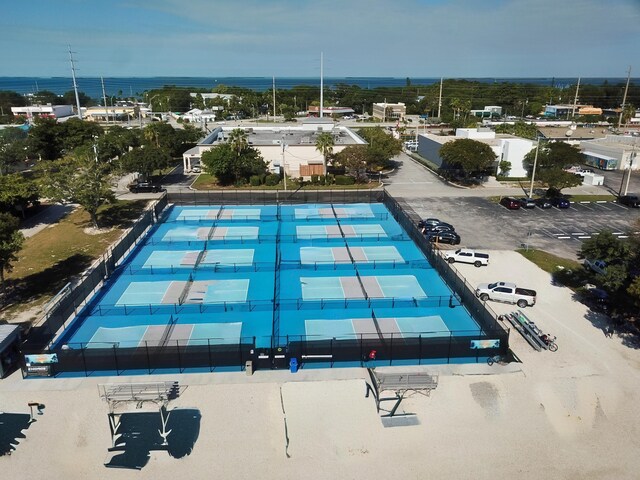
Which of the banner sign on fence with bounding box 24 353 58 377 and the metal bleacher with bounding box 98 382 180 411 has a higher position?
the metal bleacher with bounding box 98 382 180 411

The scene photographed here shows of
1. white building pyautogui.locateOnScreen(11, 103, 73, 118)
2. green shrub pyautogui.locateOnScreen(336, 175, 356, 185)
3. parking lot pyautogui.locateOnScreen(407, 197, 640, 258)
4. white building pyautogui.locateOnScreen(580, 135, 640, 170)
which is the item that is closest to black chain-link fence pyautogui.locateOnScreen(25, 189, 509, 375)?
parking lot pyautogui.locateOnScreen(407, 197, 640, 258)

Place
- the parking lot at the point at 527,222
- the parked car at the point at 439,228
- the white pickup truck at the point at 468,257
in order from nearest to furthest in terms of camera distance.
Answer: the white pickup truck at the point at 468,257 → the parking lot at the point at 527,222 → the parked car at the point at 439,228

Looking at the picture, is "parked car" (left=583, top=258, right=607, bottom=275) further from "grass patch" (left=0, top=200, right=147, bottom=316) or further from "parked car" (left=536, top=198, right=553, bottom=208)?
"grass patch" (left=0, top=200, right=147, bottom=316)

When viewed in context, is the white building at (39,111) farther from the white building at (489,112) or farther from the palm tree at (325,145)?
the white building at (489,112)

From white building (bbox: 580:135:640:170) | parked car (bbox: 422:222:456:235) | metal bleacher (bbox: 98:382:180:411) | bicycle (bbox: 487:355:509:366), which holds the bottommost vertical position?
bicycle (bbox: 487:355:509:366)

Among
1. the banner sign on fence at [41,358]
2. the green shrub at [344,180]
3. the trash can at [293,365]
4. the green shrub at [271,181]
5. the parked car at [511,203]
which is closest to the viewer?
the banner sign on fence at [41,358]

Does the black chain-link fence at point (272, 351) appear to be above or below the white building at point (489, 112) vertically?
below

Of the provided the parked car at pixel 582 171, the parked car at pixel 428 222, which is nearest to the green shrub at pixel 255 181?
the parked car at pixel 428 222

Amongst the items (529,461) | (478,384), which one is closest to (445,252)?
(478,384)
